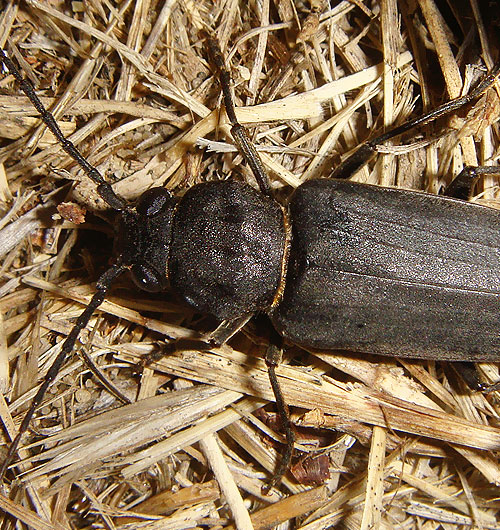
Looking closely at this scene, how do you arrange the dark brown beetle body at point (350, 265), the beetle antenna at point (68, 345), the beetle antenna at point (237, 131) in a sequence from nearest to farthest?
1. the dark brown beetle body at point (350, 265)
2. the beetle antenna at point (68, 345)
3. the beetle antenna at point (237, 131)

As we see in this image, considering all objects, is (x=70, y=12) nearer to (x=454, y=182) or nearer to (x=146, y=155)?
(x=146, y=155)

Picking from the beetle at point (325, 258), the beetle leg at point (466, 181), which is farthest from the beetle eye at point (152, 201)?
the beetle leg at point (466, 181)

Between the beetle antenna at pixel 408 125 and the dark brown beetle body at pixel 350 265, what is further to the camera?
the beetle antenna at pixel 408 125

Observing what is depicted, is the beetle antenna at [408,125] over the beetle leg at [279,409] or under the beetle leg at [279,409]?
over

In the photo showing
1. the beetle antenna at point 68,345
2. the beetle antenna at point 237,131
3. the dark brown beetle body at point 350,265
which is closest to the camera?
the dark brown beetle body at point 350,265

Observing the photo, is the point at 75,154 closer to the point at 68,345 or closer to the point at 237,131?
the point at 237,131

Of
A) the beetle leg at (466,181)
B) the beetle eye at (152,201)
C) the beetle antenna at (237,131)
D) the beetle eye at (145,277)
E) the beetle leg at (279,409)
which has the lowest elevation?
the beetle leg at (279,409)

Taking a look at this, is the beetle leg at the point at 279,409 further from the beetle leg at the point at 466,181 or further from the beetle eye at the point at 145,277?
the beetle leg at the point at 466,181
